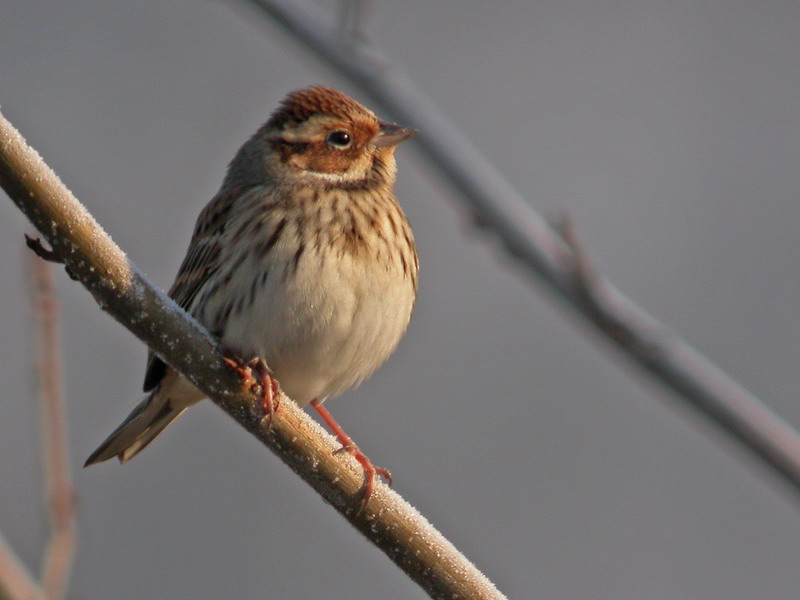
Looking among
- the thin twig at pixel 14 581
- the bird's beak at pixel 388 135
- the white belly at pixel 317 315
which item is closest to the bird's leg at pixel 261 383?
the thin twig at pixel 14 581

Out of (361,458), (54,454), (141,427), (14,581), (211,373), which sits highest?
(361,458)

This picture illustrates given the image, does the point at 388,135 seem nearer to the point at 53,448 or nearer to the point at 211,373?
the point at 211,373

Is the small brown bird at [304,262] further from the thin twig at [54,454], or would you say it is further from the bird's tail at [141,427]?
the thin twig at [54,454]

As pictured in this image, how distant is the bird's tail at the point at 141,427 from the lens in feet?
18.9

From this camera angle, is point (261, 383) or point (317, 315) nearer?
point (261, 383)

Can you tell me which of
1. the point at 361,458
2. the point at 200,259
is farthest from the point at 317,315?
the point at 200,259

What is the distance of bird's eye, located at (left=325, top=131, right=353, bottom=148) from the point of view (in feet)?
19.1

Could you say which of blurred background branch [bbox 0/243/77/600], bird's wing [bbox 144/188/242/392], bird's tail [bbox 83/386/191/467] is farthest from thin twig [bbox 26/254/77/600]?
bird's tail [bbox 83/386/191/467]

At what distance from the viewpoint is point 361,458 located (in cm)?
457

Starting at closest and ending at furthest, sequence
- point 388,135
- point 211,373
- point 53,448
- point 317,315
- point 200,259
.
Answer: point 211,373, point 53,448, point 317,315, point 200,259, point 388,135

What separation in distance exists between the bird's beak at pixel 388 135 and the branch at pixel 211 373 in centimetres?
222

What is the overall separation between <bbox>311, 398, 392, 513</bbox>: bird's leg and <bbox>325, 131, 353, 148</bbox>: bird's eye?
1.21 m

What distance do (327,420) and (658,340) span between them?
7.31 feet

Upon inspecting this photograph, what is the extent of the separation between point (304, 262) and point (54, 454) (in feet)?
4.99
